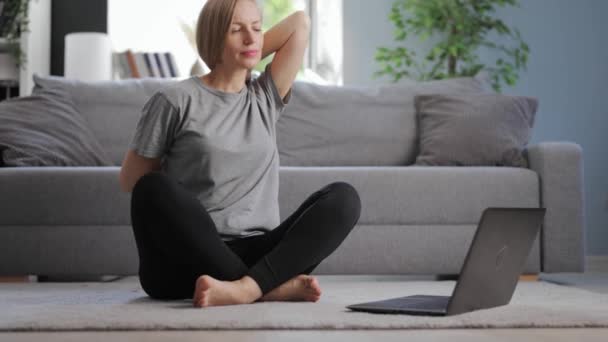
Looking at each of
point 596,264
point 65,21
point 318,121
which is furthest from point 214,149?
point 65,21

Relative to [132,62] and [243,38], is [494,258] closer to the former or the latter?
[243,38]

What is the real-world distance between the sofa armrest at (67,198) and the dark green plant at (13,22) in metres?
2.20

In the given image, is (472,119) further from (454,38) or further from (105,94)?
(105,94)

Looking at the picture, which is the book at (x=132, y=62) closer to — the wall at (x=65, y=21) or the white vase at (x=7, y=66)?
the wall at (x=65, y=21)

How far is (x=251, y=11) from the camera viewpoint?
2.08 metres

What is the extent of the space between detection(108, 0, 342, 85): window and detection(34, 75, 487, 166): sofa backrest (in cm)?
176

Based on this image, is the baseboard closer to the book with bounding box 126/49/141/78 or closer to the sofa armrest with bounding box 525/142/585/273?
the sofa armrest with bounding box 525/142/585/273

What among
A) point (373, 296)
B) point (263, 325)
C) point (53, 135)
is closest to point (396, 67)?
point (53, 135)

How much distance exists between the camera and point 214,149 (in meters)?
2.04

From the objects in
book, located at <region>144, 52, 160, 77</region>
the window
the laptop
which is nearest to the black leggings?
the laptop

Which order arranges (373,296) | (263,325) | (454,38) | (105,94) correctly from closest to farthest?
1. (263,325)
2. (373,296)
3. (105,94)
4. (454,38)

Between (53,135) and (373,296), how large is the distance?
167 centimetres

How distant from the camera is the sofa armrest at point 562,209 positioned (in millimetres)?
3164

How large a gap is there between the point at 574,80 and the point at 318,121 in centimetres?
167
